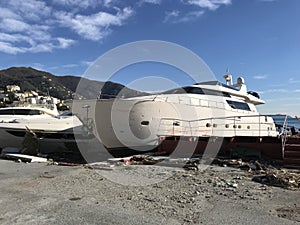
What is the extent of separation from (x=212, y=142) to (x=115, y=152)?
14.7ft

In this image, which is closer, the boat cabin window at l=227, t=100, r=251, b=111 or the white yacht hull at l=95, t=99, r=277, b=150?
the white yacht hull at l=95, t=99, r=277, b=150

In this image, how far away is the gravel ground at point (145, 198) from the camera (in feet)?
14.8

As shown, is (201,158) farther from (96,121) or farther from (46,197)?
(46,197)

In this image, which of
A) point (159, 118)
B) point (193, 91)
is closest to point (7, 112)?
point (159, 118)

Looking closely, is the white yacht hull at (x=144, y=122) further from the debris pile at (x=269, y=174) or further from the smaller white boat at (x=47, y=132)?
the debris pile at (x=269, y=174)

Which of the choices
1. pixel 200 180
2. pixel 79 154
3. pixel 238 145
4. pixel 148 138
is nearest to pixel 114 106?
pixel 148 138

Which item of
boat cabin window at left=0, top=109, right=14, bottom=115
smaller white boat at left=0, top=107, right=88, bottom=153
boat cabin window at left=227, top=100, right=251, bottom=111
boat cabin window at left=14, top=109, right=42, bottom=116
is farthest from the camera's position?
boat cabin window at left=0, top=109, right=14, bottom=115

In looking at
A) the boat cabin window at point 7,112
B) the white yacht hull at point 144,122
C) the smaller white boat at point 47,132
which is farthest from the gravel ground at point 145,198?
the boat cabin window at point 7,112

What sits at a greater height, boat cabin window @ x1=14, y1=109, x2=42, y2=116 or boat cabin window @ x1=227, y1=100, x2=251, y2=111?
boat cabin window @ x1=227, y1=100, x2=251, y2=111

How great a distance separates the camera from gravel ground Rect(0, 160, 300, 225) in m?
4.51

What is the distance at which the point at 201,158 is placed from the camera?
1042cm

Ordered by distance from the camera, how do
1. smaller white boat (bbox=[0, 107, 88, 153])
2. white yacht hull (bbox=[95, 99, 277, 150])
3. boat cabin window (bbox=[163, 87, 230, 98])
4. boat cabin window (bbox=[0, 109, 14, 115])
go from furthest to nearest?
boat cabin window (bbox=[0, 109, 14, 115]) < boat cabin window (bbox=[163, 87, 230, 98]) < smaller white boat (bbox=[0, 107, 88, 153]) < white yacht hull (bbox=[95, 99, 277, 150])

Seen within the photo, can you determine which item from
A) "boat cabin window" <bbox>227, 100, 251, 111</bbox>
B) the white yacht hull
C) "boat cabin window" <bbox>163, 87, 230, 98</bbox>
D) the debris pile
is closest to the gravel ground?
the debris pile

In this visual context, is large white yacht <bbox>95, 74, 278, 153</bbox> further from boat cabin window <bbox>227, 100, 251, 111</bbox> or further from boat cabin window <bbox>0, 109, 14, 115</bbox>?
boat cabin window <bbox>0, 109, 14, 115</bbox>
